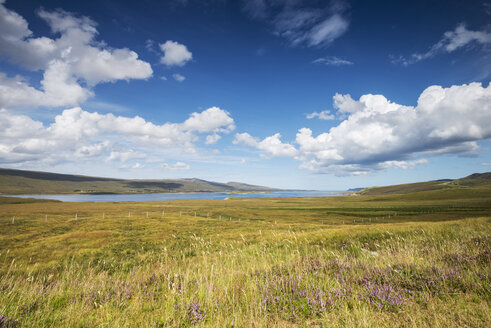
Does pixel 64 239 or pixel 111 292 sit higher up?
pixel 111 292

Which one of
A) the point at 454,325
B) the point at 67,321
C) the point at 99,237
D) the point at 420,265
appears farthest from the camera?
the point at 99,237

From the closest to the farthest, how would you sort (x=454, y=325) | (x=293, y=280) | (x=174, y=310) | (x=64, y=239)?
(x=454, y=325) < (x=174, y=310) < (x=293, y=280) < (x=64, y=239)

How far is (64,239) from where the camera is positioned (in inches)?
1231

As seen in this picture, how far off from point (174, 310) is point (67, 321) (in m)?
1.88

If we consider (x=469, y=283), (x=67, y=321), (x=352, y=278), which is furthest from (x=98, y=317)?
(x=469, y=283)

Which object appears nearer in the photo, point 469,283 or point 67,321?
point 67,321

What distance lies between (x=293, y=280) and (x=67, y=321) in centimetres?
464

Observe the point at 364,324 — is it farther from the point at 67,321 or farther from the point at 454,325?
the point at 67,321

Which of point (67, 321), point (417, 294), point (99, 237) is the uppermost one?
point (417, 294)

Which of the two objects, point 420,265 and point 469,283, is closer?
point 469,283

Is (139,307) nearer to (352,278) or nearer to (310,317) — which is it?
(310,317)

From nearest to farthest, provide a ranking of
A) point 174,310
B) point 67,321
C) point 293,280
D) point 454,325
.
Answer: point 454,325, point 67,321, point 174,310, point 293,280

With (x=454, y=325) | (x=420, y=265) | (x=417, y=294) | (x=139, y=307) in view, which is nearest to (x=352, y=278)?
(x=417, y=294)

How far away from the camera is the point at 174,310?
429 cm
